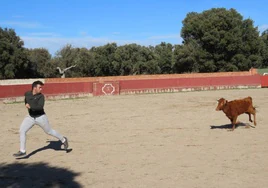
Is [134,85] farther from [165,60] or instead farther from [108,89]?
[165,60]

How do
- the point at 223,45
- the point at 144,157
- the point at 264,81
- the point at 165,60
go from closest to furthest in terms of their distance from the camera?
the point at 144,157
the point at 264,81
the point at 223,45
the point at 165,60

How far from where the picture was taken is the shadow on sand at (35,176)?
5.17 m

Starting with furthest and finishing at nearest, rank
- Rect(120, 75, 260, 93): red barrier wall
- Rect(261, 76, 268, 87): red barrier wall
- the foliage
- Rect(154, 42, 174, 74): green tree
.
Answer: Rect(154, 42, 174, 74): green tree
the foliage
Rect(261, 76, 268, 87): red barrier wall
Rect(120, 75, 260, 93): red barrier wall

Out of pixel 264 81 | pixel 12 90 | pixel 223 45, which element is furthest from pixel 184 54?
pixel 12 90

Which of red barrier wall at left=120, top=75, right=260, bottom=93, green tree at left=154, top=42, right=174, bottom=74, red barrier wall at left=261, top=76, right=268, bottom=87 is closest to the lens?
red barrier wall at left=120, top=75, right=260, bottom=93

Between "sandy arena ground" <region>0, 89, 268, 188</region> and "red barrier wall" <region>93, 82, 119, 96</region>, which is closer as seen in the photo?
"sandy arena ground" <region>0, 89, 268, 188</region>

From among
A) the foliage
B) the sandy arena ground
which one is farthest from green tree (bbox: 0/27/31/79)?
the sandy arena ground

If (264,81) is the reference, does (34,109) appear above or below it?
below

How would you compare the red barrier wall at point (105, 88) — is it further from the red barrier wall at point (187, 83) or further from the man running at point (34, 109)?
the man running at point (34, 109)

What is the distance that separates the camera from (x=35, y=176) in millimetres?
5625

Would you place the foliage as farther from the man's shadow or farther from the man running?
the man running

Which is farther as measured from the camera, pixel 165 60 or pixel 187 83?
pixel 165 60

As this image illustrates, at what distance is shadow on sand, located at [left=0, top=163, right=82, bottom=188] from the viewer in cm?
517

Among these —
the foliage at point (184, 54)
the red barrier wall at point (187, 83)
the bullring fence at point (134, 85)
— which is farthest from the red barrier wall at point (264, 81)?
the foliage at point (184, 54)
